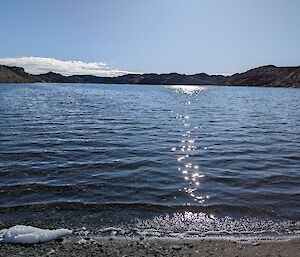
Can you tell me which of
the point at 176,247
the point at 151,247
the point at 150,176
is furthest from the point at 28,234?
the point at 150,176

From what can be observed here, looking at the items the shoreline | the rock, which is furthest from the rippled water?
the rock

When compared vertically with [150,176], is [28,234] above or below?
above

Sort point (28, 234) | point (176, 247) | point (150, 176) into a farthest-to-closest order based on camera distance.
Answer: point (150, 176) → point (28, 234) → point (176, 247)

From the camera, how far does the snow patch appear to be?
977cm

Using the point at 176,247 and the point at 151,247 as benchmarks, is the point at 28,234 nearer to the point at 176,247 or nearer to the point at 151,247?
the point at 151,247

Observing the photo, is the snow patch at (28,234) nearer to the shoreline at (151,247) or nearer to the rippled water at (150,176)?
the shoreline at (151,247)

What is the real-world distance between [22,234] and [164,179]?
800 centimetres

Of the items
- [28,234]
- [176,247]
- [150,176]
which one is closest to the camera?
[176,247]

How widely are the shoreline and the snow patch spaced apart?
0.78 ft

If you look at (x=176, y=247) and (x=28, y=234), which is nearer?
(x=176, y=247)

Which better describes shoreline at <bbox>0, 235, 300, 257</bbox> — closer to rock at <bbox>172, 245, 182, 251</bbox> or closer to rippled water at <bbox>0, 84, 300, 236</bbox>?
rock at <bbox>172, 245, 182, 251</bbox>

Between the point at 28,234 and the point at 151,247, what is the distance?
334 cm

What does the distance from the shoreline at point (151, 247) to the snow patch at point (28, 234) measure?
0.24 meters

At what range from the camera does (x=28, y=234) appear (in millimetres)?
9969
